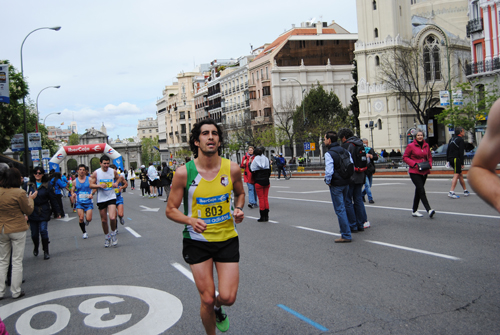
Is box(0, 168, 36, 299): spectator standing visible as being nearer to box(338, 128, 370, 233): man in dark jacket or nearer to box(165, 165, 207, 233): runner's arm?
box(165, 165, 207, 233): runner's arm

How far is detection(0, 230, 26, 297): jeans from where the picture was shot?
6.78 meters

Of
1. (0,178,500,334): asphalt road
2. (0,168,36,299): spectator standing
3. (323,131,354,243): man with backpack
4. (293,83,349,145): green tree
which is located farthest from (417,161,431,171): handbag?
(293,83,349,145): green tree

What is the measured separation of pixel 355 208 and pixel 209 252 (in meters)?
6.31

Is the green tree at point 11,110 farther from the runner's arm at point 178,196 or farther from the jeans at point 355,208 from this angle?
the runner's arm at point 178,196

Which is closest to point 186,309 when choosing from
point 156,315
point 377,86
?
point 156,315

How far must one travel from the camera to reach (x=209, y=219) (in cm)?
420

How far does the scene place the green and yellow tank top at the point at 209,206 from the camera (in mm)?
4184

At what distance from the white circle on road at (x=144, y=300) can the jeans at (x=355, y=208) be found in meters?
4.50

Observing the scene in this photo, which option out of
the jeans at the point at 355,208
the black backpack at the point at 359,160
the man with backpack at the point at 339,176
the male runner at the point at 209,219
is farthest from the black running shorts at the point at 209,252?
the black backpack at the point at 359,160

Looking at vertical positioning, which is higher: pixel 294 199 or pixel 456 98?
pixel 456 98

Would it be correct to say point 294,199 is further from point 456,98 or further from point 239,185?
point 456,98

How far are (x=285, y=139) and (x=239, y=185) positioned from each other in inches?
2347

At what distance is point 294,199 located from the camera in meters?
18.2

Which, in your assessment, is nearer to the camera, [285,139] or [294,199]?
[294,199]
